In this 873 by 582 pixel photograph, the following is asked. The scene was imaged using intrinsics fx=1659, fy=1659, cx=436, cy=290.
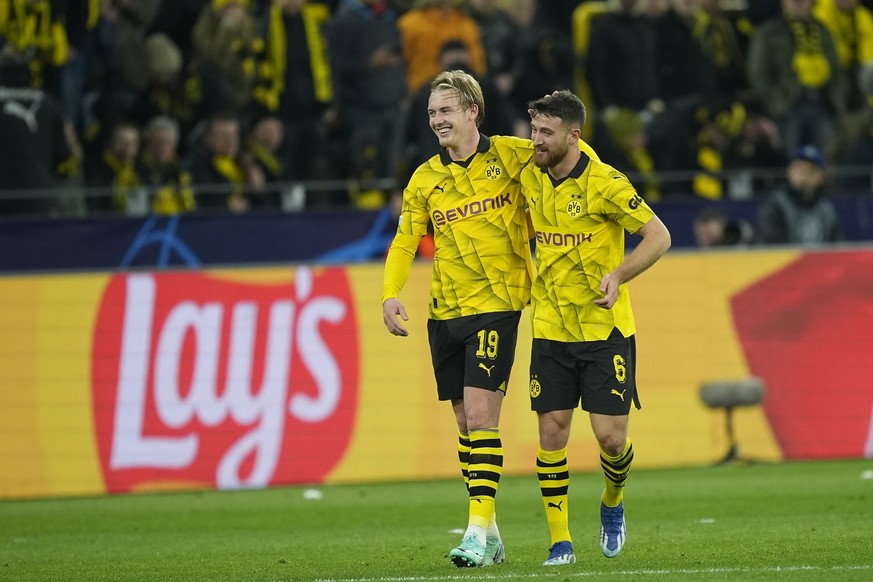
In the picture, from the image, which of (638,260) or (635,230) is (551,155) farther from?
(638,260)

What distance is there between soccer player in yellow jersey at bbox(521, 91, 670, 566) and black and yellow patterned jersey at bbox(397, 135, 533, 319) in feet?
0.60

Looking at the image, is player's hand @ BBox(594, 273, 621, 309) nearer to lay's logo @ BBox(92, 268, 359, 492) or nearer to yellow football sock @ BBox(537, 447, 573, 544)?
yellow football sock @ BBox(537, 447, 573, 544)

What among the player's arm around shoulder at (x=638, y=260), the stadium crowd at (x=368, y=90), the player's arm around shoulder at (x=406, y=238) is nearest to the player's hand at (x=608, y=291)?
the player's arm around shoulder at (x=638, y=260)

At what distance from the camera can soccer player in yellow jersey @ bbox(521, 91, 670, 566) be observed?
26.1 ft

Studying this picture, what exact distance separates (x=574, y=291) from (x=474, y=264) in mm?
557

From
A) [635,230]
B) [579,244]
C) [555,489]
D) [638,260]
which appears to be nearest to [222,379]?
[555,489]

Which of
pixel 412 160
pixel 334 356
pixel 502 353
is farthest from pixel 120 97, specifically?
pixel 502 353

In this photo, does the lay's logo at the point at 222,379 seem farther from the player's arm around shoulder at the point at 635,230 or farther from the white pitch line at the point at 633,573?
the player's arm around shoulder at the point at 635,230

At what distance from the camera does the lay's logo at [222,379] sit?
13531 millimetres

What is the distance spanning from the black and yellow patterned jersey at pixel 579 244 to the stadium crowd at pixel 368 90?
7.68m

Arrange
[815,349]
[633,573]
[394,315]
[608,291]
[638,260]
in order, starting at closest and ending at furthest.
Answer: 1. [633,573]
2. [608,291]
3. [638,260]
4. [394,315]
5. [815,349]

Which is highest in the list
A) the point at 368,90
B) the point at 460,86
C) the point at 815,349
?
the point at 460,86

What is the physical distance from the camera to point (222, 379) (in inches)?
537

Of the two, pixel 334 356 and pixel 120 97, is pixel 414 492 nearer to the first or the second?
pixel 334 356
